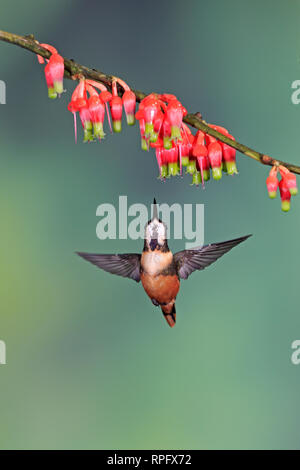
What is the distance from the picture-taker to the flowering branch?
1053 mm

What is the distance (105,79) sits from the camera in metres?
1.17

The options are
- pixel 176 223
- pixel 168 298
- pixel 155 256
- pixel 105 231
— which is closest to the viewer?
pixel 155 256

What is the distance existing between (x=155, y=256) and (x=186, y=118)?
346 millimetres

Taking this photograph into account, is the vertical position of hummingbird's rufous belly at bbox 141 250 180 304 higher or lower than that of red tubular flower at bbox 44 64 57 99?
lower

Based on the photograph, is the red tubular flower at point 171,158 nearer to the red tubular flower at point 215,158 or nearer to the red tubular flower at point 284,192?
the red tubular flower at point 215,158

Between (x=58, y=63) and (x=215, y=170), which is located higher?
(x=58, y=63)

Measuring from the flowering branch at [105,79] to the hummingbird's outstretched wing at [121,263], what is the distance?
0.46m

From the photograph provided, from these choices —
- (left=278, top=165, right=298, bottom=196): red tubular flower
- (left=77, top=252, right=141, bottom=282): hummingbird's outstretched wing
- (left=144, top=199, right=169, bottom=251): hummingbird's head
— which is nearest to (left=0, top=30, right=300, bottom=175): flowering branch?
(left=278, top=165, right=298, bottom=196): red tubular flower

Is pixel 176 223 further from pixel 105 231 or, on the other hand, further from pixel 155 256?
pixel 155 256

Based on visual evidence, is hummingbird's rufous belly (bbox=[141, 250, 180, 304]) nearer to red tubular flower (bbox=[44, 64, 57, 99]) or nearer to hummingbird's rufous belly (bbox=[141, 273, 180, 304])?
hummingbird's rufous belly (bbox=[141, 273, 180, 304])

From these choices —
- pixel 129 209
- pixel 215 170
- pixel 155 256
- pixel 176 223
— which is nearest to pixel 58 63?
pixel 215 170

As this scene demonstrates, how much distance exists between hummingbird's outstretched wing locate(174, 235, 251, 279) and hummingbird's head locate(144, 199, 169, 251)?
15 centimetres

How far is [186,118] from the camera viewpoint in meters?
1.15

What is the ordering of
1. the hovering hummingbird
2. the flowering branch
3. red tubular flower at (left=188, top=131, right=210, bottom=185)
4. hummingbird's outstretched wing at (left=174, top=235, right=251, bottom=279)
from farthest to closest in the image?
hummingbird's outstretched wing at (left=174, top=235, right=251, bottom=279), the hovering hummingbird, red tubular flower at (left=188, top=131, right=210, bottom=185), the flowering branch
